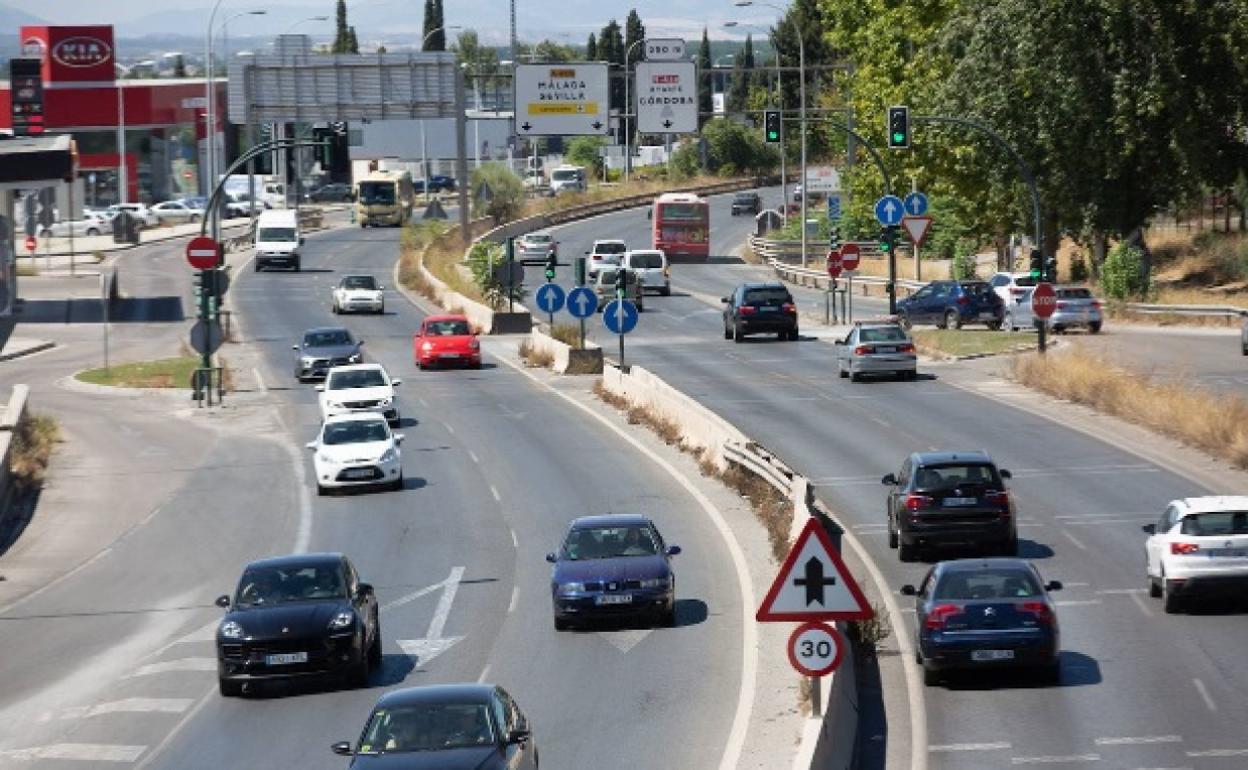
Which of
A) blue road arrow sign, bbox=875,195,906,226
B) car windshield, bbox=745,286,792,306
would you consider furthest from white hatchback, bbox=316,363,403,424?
blue road arrow sign, bbox=875,195,906,226

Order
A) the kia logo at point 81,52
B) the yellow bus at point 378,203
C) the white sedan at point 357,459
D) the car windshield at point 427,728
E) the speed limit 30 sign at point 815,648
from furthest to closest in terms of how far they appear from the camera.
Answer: the kia logo at point 81,52
the yellow bus at point 378,203
the white sedan at point 357,459
the speed limit 30 sign at point 815,648
the car windshield at point 427,728

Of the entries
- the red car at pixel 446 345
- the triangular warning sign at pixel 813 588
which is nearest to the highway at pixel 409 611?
the triangular warning sign at pixel 813 588

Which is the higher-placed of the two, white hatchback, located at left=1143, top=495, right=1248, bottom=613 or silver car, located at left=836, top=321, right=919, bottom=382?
silver car, located at left=836, top=321, right=919, bottom=382

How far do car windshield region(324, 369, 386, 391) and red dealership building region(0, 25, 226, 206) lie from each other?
285 ft

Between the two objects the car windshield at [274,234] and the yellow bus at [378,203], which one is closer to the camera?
the car windshield at [274,234]

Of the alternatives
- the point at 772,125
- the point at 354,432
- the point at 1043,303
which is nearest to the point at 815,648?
the point at 354,432

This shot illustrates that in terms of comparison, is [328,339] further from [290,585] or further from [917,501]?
[290,585]

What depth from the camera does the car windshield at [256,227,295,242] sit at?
100 m

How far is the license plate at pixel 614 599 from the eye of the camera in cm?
2667

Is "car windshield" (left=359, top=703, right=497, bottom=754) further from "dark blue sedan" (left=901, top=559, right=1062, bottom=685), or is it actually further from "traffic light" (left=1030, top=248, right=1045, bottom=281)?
"traffic light" (left=1030, top=248, right=1045, bottom=281)

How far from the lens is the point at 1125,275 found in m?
71.6

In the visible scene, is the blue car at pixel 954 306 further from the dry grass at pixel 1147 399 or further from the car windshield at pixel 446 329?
the car windshield at pixel 446 329

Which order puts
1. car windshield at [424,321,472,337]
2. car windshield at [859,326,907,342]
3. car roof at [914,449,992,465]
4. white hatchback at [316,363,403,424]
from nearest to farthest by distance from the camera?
car roof at [914,449,992,465], white hatchback at [316,363,403,424], car windshield at [859,326,907,342], car windshield at [424,321,472,337]

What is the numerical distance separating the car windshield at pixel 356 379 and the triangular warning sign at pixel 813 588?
33.5 metres
